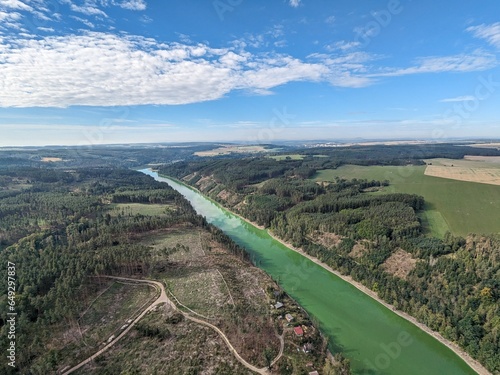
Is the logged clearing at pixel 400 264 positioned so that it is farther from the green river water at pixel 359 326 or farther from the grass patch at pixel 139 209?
the grass patch at pixel 139 209

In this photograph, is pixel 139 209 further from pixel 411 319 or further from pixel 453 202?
pixel 453 202

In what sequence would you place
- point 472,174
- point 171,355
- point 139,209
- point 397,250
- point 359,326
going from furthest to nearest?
point 472,174 → point 139,209 → point 397,250 → point 359,326 → point 171,355

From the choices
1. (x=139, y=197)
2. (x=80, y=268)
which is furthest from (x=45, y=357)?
(x=139, y=197)

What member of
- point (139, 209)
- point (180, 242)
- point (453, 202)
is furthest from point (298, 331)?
point (139, 209)

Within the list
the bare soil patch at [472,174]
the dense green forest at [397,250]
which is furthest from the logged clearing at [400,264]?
the bare soil patch at [472,174]

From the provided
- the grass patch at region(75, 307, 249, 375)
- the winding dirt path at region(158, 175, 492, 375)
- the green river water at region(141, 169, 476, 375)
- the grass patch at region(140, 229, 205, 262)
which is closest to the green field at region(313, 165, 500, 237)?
the winding dirt path at region(158, 175, 492, 375)

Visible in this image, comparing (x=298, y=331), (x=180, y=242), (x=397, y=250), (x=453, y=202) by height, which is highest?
(x=453, y=202)
